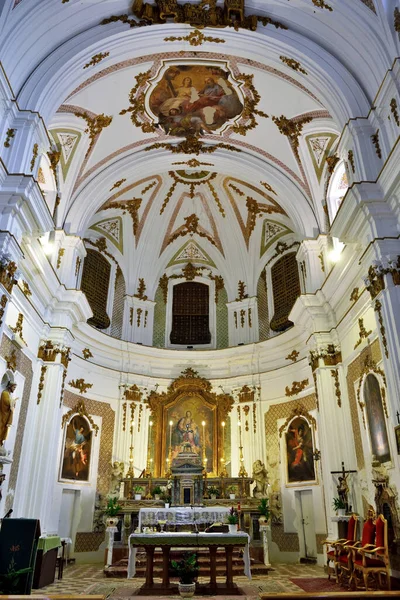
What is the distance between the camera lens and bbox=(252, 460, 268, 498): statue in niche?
47.5 feet

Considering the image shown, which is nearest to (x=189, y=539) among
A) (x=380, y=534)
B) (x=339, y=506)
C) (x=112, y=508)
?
(x=380, y=534)

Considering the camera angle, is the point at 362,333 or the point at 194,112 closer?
the point at 362,333

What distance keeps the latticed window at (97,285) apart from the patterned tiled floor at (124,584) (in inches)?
291

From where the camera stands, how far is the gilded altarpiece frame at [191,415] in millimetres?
15898

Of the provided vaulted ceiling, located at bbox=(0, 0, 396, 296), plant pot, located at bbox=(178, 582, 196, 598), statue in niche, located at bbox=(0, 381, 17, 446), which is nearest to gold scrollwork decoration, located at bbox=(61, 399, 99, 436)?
statue in niche, located at bbox=(0, 381, 17, 446)

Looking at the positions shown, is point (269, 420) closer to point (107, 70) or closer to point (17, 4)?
point (107, 70)

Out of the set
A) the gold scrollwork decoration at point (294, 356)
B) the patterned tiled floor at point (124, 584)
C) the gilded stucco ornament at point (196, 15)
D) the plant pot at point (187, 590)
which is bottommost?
the patterned tiled floor at point (124, 584)

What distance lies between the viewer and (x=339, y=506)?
11.1 metres

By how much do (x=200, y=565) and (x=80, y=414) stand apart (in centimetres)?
553

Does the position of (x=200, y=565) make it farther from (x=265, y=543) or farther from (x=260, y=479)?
(x=260, y=479)

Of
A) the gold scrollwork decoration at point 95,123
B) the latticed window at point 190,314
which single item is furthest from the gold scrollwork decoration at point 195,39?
the latticed window at point 190,314

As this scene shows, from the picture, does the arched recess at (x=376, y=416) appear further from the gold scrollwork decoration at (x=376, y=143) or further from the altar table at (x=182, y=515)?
the gold scrollwork decoration at (x=376, y=143)

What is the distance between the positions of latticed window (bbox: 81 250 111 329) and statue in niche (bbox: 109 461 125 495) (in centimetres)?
448

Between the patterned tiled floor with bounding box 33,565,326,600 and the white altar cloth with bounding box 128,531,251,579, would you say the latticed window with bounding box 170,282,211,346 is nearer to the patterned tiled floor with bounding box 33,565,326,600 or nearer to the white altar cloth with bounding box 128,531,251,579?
the patterned tiled floor with bounding box 33,565,326,600
